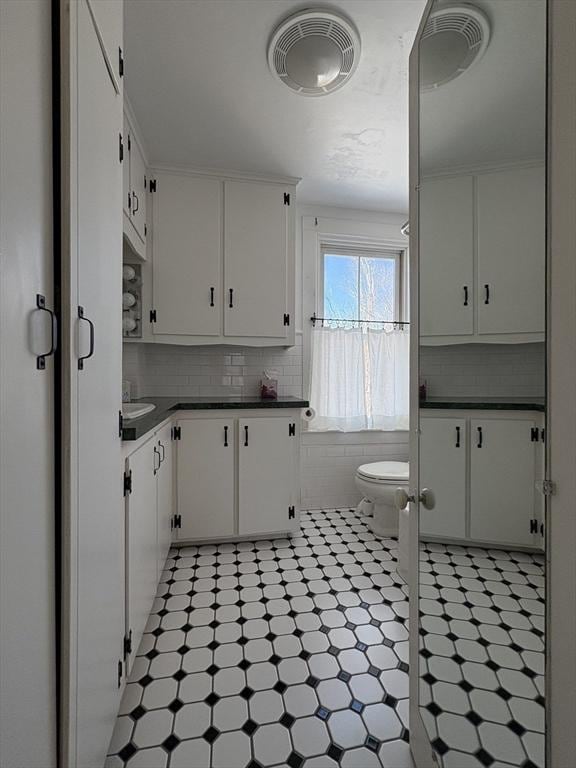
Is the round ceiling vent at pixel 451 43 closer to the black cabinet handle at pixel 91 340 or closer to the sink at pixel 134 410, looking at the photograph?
the black cabinet handle at pixel 91 340

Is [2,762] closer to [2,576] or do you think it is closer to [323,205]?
[2,576]

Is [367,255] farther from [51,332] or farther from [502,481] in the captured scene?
[51,332]

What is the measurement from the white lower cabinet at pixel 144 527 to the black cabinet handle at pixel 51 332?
72 cm

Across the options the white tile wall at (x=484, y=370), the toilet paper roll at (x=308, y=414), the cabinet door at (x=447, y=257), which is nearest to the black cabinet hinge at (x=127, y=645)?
the white tile wall at (x=484, y=370)

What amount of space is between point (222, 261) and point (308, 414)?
4.52ft

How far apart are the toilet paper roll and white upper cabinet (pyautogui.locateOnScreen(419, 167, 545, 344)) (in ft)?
6.87

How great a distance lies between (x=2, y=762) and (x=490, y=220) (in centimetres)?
117

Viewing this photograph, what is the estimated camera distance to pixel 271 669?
4.70 ft

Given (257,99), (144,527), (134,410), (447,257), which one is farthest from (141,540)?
(257,99)

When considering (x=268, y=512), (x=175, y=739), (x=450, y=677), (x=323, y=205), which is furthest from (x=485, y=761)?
(x=323, y=205)

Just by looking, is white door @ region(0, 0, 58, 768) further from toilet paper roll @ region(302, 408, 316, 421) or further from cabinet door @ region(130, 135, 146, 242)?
toilet paper roll @ region(302, 408, 316, 421)

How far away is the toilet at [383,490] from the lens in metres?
2.53

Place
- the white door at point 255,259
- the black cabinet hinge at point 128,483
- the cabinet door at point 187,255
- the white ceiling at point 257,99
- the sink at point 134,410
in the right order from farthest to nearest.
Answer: the white door at point 255,259 < the cabinet door at point 187,255 < the sink at point 134,410 < the white ceiling at point 257,99 < the black cabinet hinge at point 128,483

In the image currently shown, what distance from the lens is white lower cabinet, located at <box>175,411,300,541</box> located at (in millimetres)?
2414
